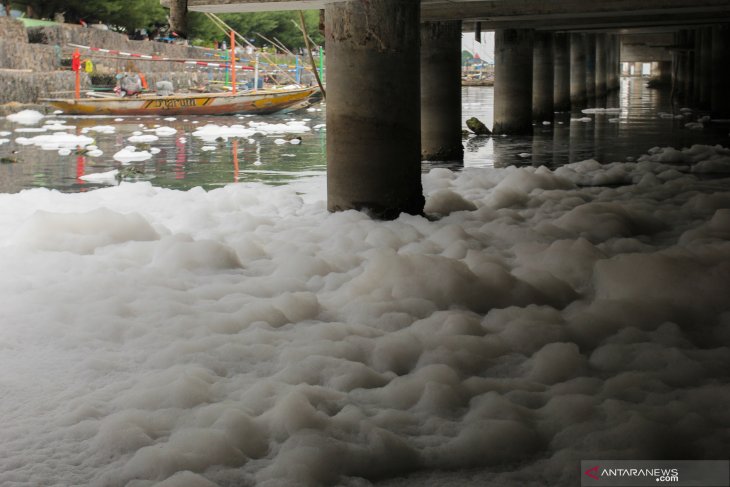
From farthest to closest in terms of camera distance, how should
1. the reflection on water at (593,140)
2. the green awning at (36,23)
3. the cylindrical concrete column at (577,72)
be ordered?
1. the green awning at (36,23)
2. the cylindrical concrete column at (577,72)
3. the reflection on water at (593,140)

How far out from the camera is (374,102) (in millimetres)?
8727

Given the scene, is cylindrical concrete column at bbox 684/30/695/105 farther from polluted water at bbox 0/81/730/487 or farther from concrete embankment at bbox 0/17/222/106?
polluted water at bbox 0/81/730/487

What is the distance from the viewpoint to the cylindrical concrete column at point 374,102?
8.69 meters

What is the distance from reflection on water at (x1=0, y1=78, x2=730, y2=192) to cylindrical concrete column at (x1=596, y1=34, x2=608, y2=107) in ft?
53.2

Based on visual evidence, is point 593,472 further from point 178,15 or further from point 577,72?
point 577,72

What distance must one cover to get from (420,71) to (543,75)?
57.7ft

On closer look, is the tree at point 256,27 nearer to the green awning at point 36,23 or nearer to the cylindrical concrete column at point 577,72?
the green awning at point 36,23

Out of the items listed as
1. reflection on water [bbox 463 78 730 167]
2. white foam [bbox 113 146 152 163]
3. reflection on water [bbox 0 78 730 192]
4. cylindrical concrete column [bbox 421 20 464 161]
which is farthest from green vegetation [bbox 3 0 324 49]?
cylindrical concrete column [bbox 421 20 464 161]

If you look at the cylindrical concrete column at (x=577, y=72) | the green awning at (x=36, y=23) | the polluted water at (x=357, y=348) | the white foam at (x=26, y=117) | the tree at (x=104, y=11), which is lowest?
the polluted water at (x=357, y=348)

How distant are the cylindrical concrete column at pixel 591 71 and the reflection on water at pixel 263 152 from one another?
11.4 metres

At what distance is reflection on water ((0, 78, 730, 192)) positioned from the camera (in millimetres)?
14523

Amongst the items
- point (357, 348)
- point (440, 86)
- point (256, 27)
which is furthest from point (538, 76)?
point (256, 27)

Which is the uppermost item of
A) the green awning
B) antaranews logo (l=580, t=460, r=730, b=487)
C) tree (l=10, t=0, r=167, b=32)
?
tree (l=10, t=0, r=167, b=32)


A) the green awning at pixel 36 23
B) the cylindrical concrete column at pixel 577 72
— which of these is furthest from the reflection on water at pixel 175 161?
the green awning at pixel 36 23
